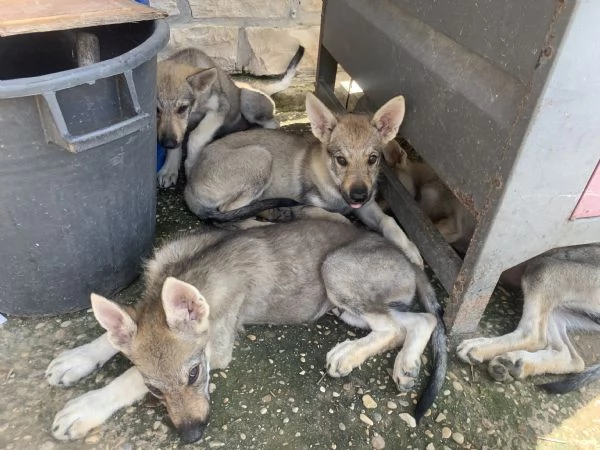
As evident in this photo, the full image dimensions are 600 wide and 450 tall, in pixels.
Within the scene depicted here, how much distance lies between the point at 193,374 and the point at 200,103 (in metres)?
2.67

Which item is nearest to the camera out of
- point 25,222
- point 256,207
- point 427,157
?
point 25,222

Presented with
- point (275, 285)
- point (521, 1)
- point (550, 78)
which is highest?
point (521, 1)

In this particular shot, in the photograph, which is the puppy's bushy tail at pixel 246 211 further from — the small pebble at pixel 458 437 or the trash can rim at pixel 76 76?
the small pebble at pixel 458 437

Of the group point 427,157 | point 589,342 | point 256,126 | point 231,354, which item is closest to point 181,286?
point 231,354

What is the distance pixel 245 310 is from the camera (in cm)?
305

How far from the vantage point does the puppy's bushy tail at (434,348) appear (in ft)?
9.01

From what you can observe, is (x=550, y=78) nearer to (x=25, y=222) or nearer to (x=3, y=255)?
(x=25, y=222)

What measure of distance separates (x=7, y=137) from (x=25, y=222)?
49 cm

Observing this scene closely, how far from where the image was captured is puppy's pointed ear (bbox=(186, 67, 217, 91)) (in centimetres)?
416

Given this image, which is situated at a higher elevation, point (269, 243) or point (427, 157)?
point (427, 157)

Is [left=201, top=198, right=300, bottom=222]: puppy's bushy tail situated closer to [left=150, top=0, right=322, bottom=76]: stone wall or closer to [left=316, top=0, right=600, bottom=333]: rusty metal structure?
[left=316, top=0, right=600, bottom=333]: rusty metal structure

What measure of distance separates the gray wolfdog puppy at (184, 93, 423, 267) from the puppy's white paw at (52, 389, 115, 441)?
166 cm

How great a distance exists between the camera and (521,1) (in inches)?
89.6

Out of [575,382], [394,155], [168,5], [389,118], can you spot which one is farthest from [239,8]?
[575,382]
